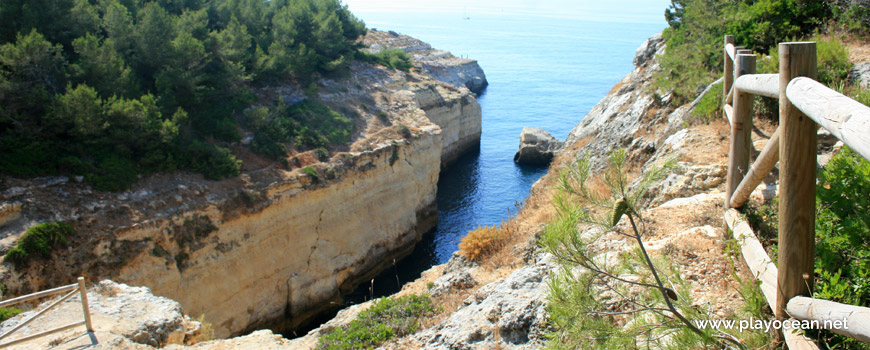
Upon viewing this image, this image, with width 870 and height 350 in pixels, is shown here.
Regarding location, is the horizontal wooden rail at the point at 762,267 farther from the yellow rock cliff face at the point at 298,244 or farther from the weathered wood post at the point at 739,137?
the yellow rock cliff face at the point at 298,244

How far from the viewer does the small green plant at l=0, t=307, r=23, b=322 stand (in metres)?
11.0

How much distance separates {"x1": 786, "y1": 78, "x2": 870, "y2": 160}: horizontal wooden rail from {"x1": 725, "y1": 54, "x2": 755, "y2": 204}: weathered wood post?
9.76 feet

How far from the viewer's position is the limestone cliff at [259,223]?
1506 centimetres

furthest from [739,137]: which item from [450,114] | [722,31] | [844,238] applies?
[450,114]

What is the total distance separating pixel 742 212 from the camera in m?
6.16

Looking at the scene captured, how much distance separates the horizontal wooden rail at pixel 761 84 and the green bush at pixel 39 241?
16.4 meters

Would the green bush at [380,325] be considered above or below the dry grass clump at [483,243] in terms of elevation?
below

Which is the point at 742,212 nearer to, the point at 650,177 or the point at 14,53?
the point at 650,177

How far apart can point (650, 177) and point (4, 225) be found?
54.6ft

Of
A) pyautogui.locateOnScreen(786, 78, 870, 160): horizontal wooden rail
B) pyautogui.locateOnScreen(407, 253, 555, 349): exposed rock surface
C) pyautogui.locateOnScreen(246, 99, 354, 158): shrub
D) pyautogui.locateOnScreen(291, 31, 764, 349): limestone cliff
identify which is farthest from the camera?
pyautogui.locateOnScreen(246, 99, 354, 158): shrub

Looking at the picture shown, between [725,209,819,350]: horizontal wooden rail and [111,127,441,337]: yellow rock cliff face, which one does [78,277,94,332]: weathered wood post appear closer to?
[111,127,441,337]: yellow rock cliff face

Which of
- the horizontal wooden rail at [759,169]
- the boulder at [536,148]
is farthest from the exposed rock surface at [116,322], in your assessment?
the boulder at [536,148]

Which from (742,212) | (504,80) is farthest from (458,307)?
(504,80)

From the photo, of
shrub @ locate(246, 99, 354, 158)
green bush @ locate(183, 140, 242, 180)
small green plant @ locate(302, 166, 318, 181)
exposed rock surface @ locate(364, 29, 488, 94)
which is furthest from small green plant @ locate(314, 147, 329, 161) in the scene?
exposed rock surface @ locate(364, 29, 488, 94)
